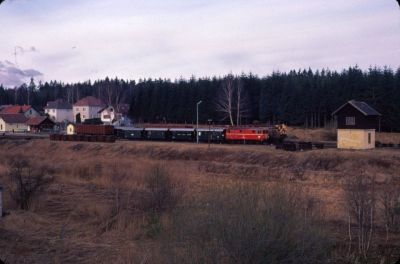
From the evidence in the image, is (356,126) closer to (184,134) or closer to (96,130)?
(184,134)

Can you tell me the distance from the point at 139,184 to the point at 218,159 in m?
14.0

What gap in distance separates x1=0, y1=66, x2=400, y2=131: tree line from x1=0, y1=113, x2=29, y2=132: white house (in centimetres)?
2202

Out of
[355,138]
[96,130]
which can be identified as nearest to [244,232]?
[355,138]

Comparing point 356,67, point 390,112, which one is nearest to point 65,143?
point 390,112

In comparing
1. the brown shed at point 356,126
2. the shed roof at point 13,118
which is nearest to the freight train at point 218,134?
the brown shed at point 356,126

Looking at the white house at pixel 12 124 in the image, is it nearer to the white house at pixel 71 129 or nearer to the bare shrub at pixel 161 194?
the white house at pixel 71 129

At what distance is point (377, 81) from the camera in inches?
2562

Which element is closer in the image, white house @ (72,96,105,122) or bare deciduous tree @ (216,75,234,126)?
bare deciduous tree @ (216,75,234,126)

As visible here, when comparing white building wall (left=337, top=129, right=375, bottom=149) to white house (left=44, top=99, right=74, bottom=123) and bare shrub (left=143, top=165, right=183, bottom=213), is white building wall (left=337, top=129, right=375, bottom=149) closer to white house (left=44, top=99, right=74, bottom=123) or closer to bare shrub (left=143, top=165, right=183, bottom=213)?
bare shrub (left=143, top=165, right=183, bottom=213)

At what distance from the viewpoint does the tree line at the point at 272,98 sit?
64.4 m

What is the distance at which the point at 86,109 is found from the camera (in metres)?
108

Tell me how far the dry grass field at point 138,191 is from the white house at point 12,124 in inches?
1326

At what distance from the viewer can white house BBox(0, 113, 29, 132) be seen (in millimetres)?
91125

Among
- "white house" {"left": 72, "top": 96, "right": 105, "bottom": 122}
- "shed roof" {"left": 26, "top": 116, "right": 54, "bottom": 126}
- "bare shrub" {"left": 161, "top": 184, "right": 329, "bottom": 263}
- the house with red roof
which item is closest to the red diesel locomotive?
"bare shrub" {"left": 161, "top": 184, "right": 329, "bottom": 263}
